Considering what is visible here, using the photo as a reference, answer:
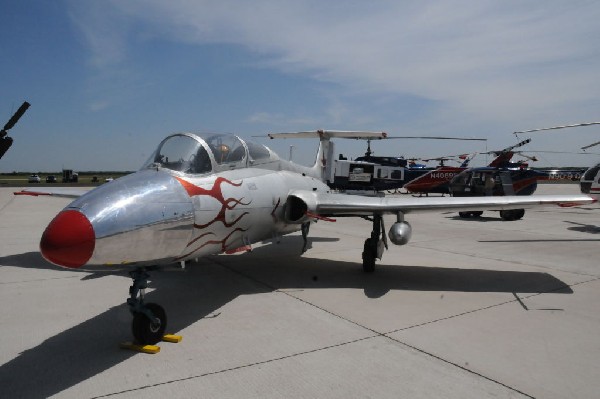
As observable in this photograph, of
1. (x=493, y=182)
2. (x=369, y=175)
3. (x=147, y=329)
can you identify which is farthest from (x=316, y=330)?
(x=369, y=175)

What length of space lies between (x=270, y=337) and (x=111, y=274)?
4858mm

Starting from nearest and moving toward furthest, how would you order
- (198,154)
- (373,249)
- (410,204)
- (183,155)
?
(183,155)
(198,154)
(410,204)
(373,249)

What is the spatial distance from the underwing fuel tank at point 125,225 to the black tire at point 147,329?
645 millimetres

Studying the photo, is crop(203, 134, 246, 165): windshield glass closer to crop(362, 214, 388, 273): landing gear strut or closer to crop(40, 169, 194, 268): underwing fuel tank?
crop(40, 169, 194, 268): underwing fuel tank

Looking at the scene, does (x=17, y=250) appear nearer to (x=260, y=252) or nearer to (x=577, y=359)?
(x=260, y=252)

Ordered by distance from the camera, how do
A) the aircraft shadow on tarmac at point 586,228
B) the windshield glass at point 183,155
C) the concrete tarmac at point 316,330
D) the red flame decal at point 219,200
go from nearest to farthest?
the concrete tarmac at point 316,330 < the red flame decal at point 219,200 < the windshield glass at point 183,155 < the aircraft shadow on tarmac at point 586,228

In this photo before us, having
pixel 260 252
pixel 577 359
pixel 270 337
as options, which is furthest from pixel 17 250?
pixel 577 359

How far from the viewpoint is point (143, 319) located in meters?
4.92

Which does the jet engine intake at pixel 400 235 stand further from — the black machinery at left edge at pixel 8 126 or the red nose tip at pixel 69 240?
the black machinery at left edge at pixel 8 126

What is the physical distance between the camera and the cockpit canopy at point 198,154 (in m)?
5.72

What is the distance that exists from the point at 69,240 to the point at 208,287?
4031mm

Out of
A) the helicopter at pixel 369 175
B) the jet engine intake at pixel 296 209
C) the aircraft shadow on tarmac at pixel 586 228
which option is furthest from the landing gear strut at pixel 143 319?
the helicopter at pixel 369 175

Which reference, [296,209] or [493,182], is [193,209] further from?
[493,182]

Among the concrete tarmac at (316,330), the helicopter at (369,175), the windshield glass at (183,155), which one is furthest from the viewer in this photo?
the helicopter at (369,175)
